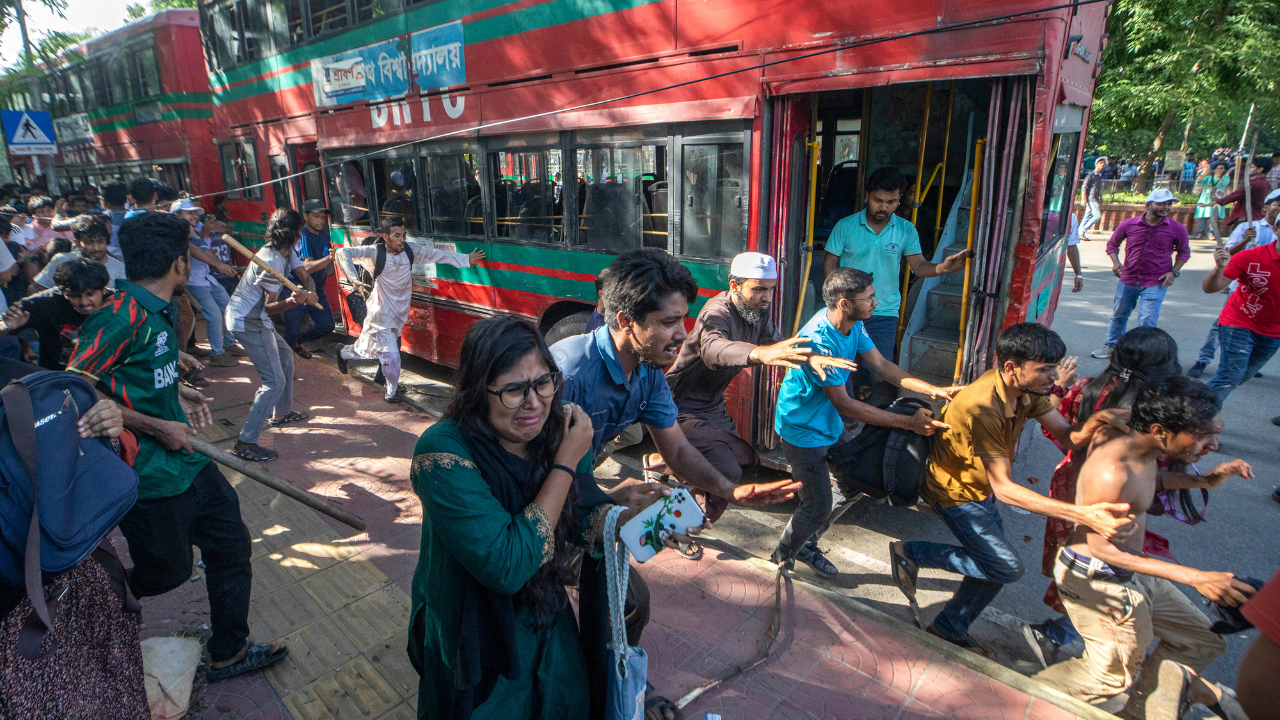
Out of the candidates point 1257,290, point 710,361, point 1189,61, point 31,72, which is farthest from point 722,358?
point 1189,61

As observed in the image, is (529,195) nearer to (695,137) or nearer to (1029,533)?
(695,137)

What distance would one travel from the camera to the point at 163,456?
247 cm

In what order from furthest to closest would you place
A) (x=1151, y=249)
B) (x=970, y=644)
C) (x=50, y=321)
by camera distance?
(x=1151, y=249) < (x=50, y=321) < (x=970, y=644)

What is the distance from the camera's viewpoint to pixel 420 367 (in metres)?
8.07

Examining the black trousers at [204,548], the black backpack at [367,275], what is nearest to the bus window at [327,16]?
the black backpack at [367,275]

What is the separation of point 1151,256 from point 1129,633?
5786mm

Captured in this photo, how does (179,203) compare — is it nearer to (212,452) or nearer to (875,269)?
(212,452)

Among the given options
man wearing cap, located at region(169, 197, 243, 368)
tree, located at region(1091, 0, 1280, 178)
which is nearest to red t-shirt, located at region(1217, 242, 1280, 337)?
man wearing cap, located at region(169, 197, 243, 368)

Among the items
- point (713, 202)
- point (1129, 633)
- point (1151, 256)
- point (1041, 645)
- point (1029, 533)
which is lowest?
point (1029, 533)

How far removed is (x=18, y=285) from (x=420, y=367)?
3.59 meters

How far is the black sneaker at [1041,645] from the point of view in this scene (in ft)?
9.97

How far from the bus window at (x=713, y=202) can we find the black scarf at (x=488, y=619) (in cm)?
308

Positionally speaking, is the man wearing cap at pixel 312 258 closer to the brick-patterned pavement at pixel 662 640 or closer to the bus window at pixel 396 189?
the bus window at pixel 396 189

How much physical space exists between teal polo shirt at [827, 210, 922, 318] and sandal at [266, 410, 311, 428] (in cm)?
461
